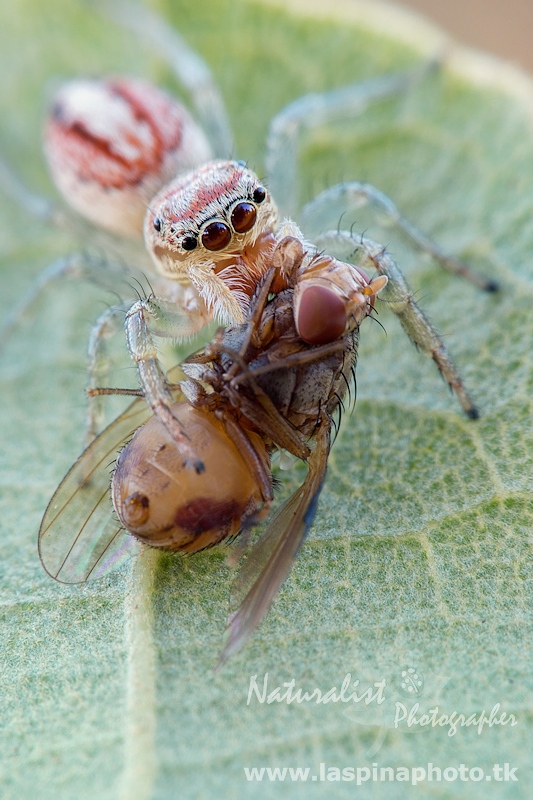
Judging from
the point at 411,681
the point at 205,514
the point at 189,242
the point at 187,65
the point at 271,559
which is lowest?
the point at 411,681

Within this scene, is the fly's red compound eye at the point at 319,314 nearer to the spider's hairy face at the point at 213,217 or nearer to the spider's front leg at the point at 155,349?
the spider's front leg at the point at 155,349

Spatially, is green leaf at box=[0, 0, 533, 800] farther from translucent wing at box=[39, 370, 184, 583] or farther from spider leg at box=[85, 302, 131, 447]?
spider leg at box=[85, 302, 131, 447]

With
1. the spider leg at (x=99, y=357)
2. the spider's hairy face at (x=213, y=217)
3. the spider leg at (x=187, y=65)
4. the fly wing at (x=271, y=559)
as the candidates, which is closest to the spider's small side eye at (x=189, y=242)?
the spider's hairy face at (x=213, y=217)

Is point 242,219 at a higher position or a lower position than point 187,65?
lower

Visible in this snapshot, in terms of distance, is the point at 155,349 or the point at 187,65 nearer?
the point at 155,349

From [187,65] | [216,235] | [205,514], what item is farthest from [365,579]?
[187,65]

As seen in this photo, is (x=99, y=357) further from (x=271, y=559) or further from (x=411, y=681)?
(x=411, y=681)

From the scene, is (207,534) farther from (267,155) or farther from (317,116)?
(317,116)

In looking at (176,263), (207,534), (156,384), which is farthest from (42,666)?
(176,263)

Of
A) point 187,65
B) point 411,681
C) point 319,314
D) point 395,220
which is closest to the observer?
point 411,681
